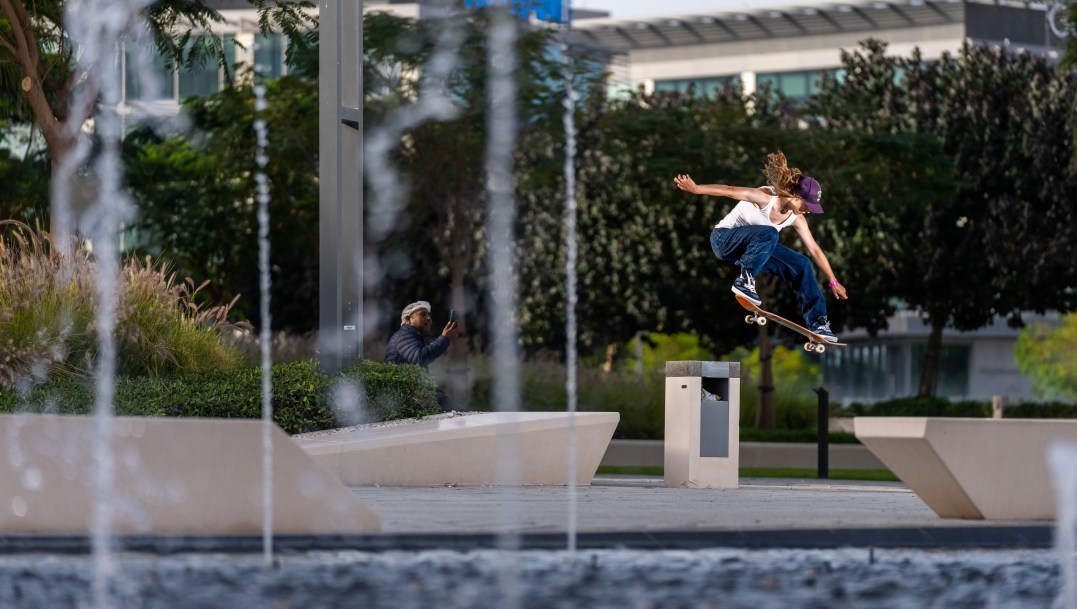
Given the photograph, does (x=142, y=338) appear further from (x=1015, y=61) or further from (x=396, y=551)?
(x=1015, y=61)

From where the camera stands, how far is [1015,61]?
131 feet

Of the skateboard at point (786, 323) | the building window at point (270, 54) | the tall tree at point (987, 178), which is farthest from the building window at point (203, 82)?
the skateboard at point (786, 323)

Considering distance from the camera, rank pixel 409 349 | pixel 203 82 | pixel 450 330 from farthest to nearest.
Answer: pixel 203 82
pixel 409 349
pixel 450 330

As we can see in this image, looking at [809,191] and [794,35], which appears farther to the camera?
[794,35]

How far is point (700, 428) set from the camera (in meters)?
15.7

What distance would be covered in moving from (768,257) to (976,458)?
449 cm

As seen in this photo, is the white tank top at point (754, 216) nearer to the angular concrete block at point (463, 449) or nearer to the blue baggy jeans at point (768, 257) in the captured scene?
the blue baggy jeans at point (768, 257)

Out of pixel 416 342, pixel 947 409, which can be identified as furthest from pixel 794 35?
pixel 416 342

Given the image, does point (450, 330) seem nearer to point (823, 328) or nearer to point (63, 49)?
point (823, 328)

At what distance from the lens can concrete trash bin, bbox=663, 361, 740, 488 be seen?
15.6 m

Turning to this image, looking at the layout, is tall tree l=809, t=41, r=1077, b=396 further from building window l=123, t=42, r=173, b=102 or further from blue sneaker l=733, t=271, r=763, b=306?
building window l=123, t=42, r=173, b=102

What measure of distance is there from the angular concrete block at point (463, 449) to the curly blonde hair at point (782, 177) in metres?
2.38

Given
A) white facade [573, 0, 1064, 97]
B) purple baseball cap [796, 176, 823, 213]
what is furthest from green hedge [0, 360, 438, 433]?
white facade [573, 0, 1064, 97]

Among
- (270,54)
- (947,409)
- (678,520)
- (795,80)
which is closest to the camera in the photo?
(678,520)
